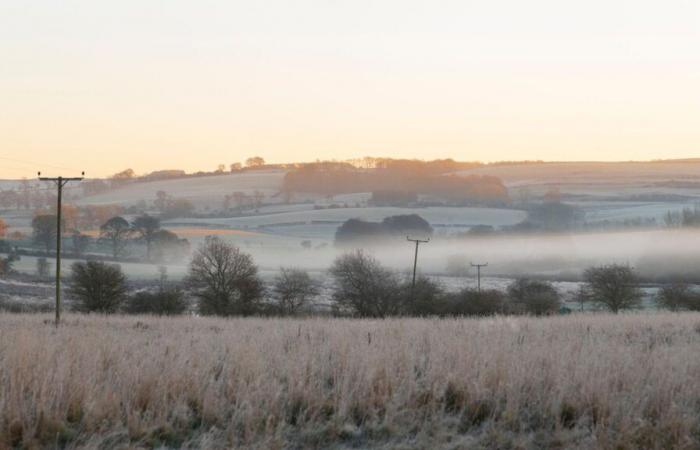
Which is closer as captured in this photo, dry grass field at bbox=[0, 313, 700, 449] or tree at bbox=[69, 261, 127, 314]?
dry grass field at bbox=[0, 313, 700, 449]

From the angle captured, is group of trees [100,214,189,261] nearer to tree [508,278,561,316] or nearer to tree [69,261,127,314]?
tree [69,261,127,314]

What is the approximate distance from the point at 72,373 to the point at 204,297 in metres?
55.9

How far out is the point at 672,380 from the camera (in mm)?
9750

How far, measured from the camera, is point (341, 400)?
874 cm

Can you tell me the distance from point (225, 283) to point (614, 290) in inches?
1345

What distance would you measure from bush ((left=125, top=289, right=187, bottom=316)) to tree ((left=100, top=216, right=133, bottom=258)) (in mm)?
62701

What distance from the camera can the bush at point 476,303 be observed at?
60.9m

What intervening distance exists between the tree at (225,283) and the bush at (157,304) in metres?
2.11

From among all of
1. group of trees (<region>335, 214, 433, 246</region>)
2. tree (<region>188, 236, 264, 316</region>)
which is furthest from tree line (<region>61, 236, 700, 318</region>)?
group of trees (<region>335, 214, 433, 246</region>)

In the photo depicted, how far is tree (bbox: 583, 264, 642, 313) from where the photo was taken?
228 ft

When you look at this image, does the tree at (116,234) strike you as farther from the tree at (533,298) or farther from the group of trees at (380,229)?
the tree at (533,298)

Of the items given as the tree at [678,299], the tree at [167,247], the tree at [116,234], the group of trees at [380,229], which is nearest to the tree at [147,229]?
the tree at [167,247]

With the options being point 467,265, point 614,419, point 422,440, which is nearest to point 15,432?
point 422,440

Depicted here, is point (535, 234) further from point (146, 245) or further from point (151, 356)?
point (151, 356)
